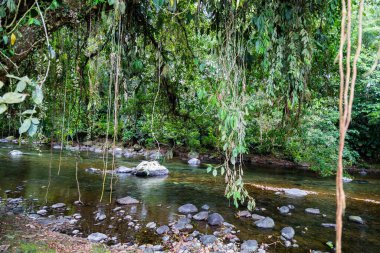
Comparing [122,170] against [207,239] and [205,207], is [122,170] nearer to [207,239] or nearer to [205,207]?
[205,207]

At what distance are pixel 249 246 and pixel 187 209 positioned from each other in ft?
6.45

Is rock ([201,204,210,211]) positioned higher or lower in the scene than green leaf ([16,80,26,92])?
lower

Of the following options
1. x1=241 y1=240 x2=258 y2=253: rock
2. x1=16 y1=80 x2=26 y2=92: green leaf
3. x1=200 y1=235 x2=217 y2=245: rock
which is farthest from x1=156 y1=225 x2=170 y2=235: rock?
x1=16 y1=80 x2=26 y2=92: green leaf

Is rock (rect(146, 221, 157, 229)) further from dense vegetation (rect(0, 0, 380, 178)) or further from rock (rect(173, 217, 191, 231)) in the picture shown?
dense vegetation (rect(0, 0, 380, 178))

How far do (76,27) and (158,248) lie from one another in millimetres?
3350

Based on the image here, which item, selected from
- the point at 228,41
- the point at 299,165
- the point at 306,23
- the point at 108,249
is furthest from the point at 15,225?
the point at 299,165

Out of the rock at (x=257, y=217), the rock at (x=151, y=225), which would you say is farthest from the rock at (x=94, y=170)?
the rock at (x=257, y=217)

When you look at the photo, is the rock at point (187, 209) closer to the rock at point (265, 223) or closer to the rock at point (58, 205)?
the rock at point (265, 223)

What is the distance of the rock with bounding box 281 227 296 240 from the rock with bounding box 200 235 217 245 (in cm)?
128

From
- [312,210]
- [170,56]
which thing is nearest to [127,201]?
[170,56]

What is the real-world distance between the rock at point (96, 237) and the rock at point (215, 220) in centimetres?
198

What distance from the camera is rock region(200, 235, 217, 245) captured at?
4.92 metres

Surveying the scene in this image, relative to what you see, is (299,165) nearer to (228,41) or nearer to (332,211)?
(332,211)

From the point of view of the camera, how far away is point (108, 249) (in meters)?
4.34
